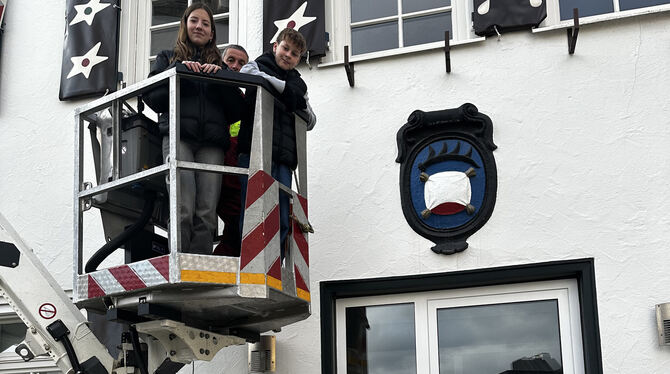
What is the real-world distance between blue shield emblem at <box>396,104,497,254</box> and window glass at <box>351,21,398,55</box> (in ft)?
2.49

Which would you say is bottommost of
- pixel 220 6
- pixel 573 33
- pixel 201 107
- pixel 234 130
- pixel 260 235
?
pixel 260 235

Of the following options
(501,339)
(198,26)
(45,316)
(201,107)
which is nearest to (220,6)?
(198,26)

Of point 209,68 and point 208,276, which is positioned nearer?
point 208,276

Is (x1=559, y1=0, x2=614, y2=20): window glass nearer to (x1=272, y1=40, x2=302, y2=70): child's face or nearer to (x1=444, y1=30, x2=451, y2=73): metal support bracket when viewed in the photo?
(x1=444, y1=30, x2=451, y2=73): metal support bracket

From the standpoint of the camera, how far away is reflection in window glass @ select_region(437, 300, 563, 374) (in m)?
6.20

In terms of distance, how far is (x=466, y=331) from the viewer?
6395 millimetres

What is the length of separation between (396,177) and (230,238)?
1.32 m

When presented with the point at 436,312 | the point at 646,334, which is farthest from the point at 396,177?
the point at 646,334

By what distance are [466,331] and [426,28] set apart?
7.39 feet

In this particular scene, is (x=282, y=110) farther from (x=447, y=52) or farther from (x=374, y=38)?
(x=374, y=38)

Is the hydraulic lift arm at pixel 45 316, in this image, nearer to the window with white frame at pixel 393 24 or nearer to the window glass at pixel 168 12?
the window with white frame at pixel 393 24

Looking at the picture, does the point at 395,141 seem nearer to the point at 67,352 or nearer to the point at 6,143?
the point at 67,352

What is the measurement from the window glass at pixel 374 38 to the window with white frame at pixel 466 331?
6.17 ft

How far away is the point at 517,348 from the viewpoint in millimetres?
6246
